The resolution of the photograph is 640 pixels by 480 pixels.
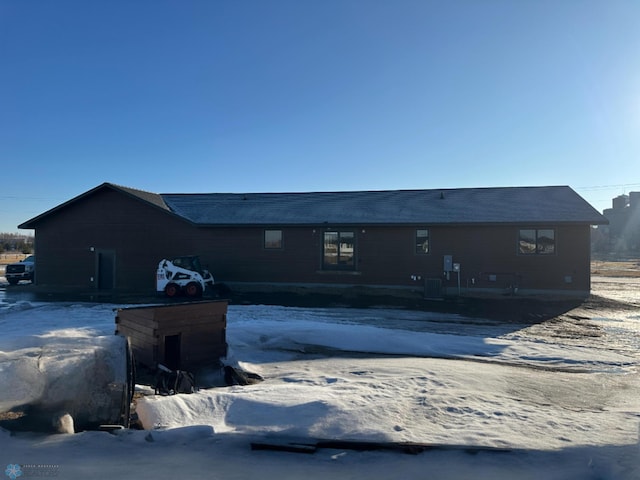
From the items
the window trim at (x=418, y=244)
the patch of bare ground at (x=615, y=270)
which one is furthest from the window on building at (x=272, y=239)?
the patch of bare ground at (x=615, y=270)

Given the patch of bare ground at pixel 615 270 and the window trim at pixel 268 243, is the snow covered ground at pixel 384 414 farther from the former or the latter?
the patch of bare ground at pixel 615 270

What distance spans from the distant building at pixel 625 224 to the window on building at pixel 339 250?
80185 mm

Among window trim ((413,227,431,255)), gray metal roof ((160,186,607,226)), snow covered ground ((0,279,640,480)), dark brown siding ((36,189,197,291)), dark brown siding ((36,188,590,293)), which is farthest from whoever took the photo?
dark brown siding ((36,189,197,291))

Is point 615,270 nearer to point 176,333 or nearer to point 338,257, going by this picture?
point 338,257

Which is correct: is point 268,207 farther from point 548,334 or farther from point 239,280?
point 548,334

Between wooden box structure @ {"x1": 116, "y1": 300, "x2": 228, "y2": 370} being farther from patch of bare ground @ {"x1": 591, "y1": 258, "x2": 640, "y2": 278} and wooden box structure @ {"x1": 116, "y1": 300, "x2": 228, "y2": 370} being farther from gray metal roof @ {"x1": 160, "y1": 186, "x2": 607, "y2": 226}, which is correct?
patch of bare ground @ {"x1": 591, "y1": 258, "x2": 640, "y2": 278}

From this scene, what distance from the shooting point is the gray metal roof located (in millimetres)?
19530

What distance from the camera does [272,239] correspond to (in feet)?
70.6

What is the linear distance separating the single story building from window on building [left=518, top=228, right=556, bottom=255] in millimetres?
48

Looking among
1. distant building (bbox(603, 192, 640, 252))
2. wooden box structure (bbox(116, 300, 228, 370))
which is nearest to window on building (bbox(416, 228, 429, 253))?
wooden box structure (bbox(116, 300, 228, 370))

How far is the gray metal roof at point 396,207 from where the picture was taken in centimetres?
1953

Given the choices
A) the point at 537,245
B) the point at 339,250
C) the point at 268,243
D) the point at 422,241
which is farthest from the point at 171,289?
the point at 537,245

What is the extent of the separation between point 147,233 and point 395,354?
55.0ft

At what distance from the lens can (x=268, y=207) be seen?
23875 mm
